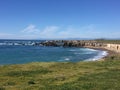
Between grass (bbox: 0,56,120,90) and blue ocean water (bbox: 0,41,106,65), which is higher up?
grass (bbox: 0,56,120,90)

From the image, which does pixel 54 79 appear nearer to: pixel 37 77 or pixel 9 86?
pixel 37 77

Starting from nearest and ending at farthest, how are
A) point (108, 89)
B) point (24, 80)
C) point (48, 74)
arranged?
point (108, 89) → point (24, 80) → point (48, 74)

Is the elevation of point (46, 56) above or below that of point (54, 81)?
below

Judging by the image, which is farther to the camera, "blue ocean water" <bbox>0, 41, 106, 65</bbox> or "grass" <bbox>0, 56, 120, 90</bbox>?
"blue ocean water" <bbox>0, 41, 106, 65</bbox>

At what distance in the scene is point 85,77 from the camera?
32.7 meters

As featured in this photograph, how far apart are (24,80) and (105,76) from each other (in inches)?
359

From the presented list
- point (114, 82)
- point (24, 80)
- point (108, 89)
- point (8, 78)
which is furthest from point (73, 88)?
point (8, 78)

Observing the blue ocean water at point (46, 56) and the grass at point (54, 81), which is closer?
the grass at point (54, 81)

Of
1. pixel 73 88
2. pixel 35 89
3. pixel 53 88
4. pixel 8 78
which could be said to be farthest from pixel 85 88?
pixel 8 78

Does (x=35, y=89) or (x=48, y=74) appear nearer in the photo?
(x=35, y=89)

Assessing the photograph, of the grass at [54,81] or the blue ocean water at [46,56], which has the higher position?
the grass at [54,81]

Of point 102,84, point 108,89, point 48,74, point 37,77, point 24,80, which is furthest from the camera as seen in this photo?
point 48,74

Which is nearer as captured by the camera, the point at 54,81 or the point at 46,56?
the point at 54,81

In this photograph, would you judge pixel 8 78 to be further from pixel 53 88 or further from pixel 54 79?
pixel 53 88
